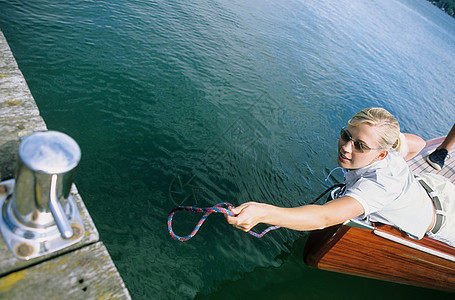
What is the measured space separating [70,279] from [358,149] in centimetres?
267

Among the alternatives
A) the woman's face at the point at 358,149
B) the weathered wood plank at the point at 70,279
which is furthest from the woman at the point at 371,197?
Answer: the weathered wood plank at the point at 70,279

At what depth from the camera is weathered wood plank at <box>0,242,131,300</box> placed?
110 cm

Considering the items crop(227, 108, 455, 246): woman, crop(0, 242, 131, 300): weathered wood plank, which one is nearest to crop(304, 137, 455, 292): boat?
crop(227, 108, 455, 246): woman

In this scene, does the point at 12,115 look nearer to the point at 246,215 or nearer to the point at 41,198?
the point at 41,198

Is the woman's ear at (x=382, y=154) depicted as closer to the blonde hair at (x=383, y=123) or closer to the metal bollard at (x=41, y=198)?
the blonde hair at (x=383, y=123)

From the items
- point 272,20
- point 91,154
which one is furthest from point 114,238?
point 272,20

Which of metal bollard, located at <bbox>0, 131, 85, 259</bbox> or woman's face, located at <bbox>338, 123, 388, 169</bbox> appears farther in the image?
woman's face, located at <bbox>338, 123, 388, 169</bbox>

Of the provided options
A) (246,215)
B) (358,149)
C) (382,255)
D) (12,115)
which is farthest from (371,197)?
(12,115)

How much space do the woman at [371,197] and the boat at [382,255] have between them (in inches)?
10.6

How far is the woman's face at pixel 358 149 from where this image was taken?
110 inches

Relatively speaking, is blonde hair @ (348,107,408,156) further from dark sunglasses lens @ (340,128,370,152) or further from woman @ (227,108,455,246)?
dark sunglasses lens @ (340,128,370,152)

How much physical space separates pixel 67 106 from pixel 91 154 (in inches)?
52.9

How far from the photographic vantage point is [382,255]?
158 inches

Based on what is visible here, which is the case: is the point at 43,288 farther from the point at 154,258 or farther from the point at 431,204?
the point at 431,204
